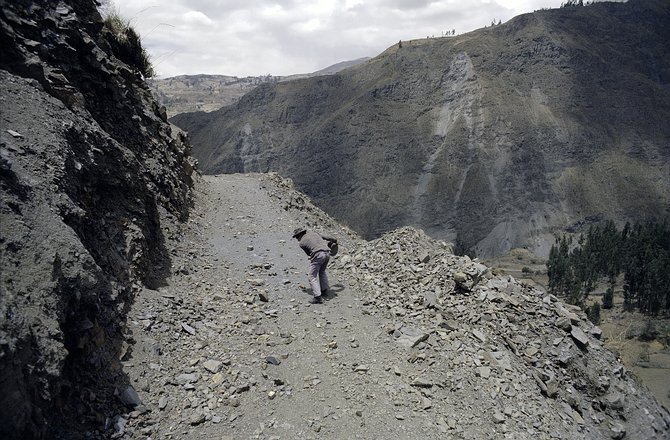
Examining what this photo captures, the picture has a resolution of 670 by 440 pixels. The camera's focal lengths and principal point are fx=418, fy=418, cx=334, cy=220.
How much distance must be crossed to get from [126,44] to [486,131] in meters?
80.2

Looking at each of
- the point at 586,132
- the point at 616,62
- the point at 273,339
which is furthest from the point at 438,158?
the point at 273,339

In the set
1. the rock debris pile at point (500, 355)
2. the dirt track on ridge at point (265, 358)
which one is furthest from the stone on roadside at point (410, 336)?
the dirt track on ridge at point (265, 358)

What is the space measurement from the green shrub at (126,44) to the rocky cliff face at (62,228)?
8.76 ft

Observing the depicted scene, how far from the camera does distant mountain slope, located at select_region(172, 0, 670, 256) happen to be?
76.2m

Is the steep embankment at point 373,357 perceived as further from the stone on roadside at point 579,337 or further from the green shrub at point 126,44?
the green shrub at point 126,44

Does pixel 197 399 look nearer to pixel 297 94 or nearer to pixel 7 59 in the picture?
pixel 7 59

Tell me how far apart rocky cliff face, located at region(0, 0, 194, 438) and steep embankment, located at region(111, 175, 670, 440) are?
24.5 inches

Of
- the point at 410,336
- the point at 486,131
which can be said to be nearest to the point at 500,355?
the point at 410,336

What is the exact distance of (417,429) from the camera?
5.35m

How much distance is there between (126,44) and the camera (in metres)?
13.6

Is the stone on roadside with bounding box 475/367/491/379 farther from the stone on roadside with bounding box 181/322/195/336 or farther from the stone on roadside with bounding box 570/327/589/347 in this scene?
the stone on roadside with bounding box 181/322/195/336

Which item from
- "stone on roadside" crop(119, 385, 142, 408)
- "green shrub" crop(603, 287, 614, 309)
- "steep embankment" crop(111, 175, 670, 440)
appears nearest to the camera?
"stone on roadside" crop(119, 385, 142, 408)

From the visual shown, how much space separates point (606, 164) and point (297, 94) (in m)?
68.7

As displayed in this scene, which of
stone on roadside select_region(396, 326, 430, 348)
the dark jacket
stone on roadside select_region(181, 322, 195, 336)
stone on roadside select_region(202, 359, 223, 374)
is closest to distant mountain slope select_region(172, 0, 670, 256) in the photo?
the dark jacket
